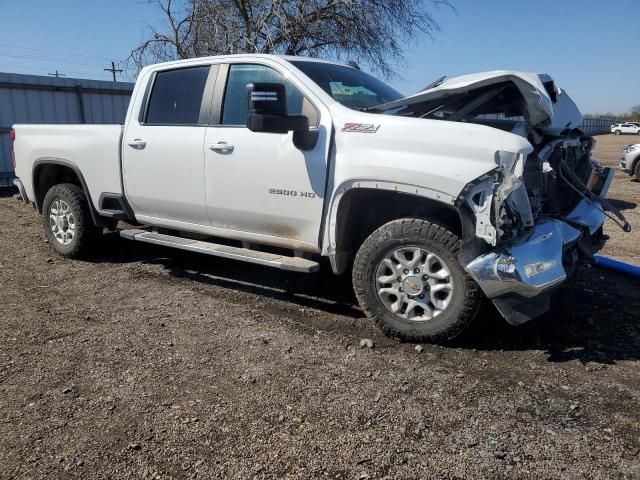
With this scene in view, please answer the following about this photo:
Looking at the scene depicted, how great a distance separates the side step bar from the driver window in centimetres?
107

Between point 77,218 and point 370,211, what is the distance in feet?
11.2

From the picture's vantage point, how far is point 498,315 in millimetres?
4543

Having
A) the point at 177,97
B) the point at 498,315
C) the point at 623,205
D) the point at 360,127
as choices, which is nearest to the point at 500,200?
the point at 360,127

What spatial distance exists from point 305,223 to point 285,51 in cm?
1357

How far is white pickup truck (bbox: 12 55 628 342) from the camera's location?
3488 mm

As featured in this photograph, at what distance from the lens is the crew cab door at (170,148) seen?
15.9 feet

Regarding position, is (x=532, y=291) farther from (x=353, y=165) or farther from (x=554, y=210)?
(x=353, y=165)

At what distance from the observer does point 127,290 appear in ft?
17.0

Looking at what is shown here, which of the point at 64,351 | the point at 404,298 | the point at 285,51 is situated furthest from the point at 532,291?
the point at 285,51

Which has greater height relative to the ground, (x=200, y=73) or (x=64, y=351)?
(x=200, y=73)

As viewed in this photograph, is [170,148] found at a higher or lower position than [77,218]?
higher

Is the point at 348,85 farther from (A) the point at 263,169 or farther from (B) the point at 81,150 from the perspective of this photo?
(B) the point at 81,150

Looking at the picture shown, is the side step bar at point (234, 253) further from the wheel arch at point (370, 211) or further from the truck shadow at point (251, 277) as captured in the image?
the truck shadow at point (251, 277)

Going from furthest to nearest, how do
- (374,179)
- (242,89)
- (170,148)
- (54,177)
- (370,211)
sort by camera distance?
(54,177) < (170,148) < (242,89) < (370,211) < (374,179)
